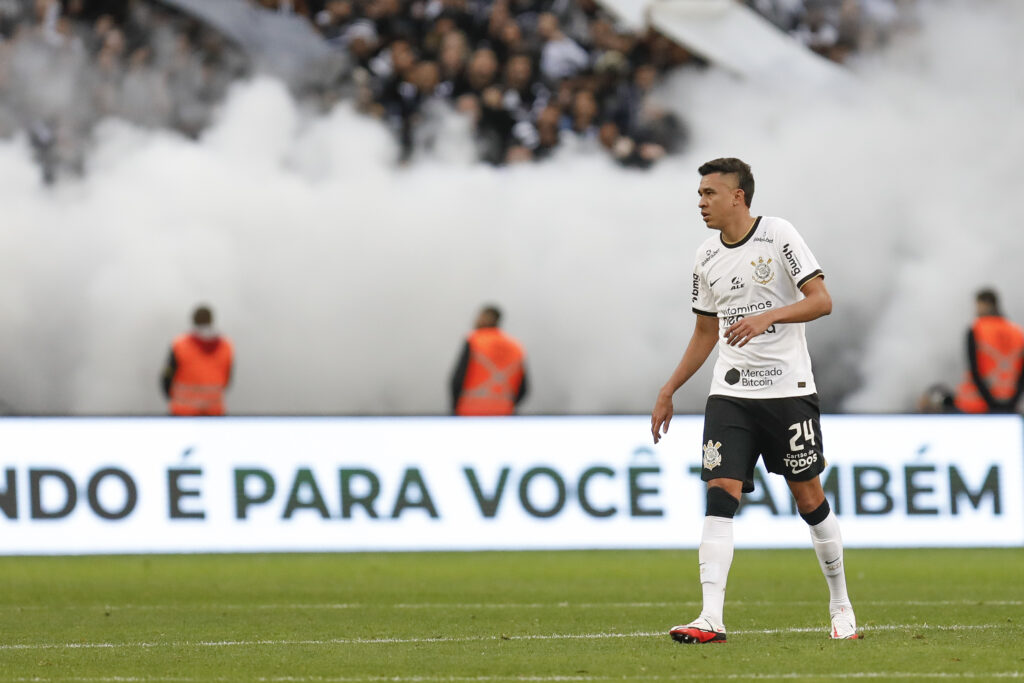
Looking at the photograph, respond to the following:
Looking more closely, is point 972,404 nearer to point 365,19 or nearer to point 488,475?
point 488,475

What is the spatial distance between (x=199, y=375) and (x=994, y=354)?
5.51m

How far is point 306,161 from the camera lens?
50.8 ft

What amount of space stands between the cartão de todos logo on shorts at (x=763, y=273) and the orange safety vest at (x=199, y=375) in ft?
22.5

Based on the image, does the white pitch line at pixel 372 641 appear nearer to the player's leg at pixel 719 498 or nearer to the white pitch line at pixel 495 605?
the player's leg at pixel 719 498

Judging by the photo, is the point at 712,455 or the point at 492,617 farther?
the point at 492,617

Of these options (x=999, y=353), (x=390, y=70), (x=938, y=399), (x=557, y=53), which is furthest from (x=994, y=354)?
(x=390, y=70)

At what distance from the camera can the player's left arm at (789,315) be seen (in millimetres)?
5039

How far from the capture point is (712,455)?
5.35 m

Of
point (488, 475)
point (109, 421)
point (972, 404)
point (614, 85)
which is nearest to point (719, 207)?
point (488, 475)

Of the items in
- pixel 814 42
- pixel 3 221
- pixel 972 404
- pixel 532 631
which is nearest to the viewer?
pixel 532 631

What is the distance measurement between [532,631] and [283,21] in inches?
411

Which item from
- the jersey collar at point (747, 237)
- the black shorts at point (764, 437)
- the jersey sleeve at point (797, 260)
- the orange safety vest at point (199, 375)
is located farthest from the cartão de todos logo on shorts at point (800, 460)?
the orange safety vest at point (199, 375)

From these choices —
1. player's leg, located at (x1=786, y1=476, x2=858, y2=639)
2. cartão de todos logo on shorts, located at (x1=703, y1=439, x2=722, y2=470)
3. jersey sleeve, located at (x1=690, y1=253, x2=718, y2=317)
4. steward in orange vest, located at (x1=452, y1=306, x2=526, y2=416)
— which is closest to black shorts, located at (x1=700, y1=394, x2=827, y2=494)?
cartão de todos logo on shorts, located at (x1=703, y1=439, x2=722, y2=470)

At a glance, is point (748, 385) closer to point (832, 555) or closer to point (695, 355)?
point (695, 355)
